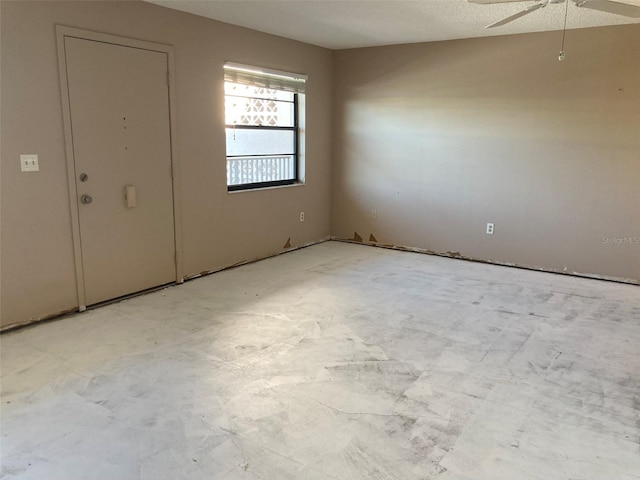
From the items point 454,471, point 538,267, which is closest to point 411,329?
point 454,471

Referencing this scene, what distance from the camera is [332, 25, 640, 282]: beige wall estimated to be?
449cm

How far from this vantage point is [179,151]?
4.21 meters

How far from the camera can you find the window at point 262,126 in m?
4.80

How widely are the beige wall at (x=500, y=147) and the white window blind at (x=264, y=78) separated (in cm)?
77

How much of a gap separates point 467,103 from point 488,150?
1.79 feet

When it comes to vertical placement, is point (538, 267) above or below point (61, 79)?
below

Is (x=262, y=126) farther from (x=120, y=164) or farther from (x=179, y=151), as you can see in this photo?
(x=120, y=164)

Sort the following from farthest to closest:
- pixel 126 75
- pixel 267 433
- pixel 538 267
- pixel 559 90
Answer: pixel 538 267
pixel 559 90
pixel 126 75
pixel 267 433

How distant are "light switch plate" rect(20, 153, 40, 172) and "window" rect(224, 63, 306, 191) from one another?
74.4 inches

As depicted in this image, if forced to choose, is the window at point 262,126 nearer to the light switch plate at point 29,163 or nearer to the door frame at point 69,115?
the door frame at point 69,115

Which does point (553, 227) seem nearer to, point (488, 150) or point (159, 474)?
point (488, 150)

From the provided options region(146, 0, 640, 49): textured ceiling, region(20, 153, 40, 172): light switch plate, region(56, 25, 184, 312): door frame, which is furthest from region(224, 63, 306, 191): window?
region(20, 153, 40, 172): light switch plate

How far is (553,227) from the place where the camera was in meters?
4.86

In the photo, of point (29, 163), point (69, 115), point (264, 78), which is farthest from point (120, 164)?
point (264, 78)
